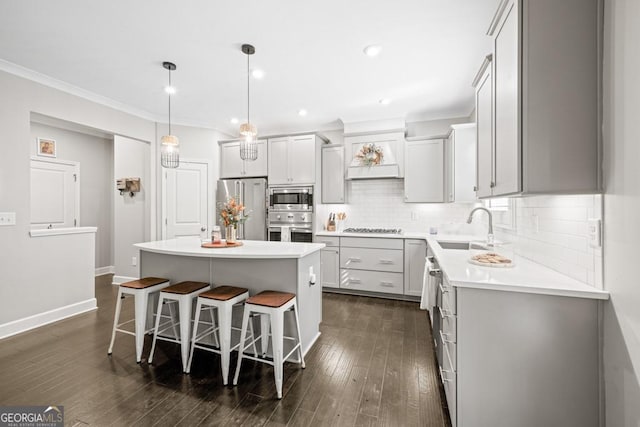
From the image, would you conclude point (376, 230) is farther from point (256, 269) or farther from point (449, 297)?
point (449, 297)

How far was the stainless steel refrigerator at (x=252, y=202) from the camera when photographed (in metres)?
4.66

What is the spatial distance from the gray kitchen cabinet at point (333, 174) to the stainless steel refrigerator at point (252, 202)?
1006 mm

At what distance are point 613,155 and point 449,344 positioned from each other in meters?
1.26

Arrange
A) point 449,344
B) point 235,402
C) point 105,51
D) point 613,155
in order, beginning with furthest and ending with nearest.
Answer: point 105,51
point 235,402
point 449,344
point 613,155

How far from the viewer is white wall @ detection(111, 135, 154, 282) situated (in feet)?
15.0

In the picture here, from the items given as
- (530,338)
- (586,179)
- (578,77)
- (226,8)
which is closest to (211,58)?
(226,8)

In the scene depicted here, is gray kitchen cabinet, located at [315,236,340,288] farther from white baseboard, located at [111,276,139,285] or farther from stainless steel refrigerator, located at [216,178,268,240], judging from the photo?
white baseboard, located at [111,276,139,285]

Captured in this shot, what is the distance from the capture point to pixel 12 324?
2881 millimetres

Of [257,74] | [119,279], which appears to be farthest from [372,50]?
[119,279]

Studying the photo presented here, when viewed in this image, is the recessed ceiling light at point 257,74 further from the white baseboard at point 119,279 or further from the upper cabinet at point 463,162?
the white baseboard at point 119,279

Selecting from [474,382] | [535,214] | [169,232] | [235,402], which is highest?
[535,214]

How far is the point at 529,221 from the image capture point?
215 cm

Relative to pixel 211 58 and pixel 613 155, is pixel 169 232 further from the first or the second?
Answer: pixel 613 155

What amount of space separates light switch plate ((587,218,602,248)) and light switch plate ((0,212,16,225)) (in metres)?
4.72
